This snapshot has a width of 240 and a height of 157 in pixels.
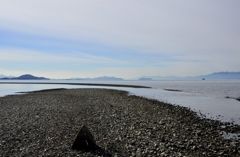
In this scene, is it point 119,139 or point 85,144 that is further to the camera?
point 119,139

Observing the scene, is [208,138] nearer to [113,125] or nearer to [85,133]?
[113,125]

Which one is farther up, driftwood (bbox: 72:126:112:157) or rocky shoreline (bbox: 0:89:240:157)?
driftwood (bbox: 72:126:112:157)

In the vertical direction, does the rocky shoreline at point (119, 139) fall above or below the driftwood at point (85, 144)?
below

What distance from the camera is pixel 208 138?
15.0 metres

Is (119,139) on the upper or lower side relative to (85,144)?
lower

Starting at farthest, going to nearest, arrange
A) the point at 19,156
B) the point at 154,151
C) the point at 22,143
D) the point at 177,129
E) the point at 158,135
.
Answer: the point at 177,129 → the point at 158,135 → the point at 22,143 → the point at 154,151 → the point at 19,156

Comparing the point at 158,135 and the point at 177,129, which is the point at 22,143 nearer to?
the point at 158,135

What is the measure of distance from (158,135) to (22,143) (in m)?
8.63

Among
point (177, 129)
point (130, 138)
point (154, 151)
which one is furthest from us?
point (177, 129)

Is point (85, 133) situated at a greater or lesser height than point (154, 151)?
greater

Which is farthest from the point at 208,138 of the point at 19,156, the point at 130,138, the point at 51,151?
the point at 19,156

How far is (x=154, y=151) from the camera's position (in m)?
11.4

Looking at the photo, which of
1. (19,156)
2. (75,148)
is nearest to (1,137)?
(19,156)

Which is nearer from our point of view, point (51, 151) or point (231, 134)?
point (51, 151)
